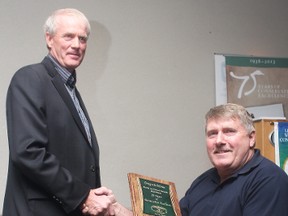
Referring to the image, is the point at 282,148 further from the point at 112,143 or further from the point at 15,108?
the point at 15,108

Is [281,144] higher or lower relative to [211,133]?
lower

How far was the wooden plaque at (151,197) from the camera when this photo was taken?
1.82 metres

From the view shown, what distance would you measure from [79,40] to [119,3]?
1216mm

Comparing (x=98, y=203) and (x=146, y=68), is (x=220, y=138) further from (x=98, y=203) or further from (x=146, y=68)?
(x=146, y=68)

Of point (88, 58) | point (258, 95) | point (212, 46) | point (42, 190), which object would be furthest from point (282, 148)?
point (42, 190)

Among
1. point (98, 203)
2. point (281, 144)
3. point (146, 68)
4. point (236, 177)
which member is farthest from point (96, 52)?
point (98, 203)

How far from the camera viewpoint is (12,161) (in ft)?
5.15

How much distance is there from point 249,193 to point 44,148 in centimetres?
78

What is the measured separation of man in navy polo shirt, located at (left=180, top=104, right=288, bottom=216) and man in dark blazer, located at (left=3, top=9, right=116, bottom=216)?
1.52ft

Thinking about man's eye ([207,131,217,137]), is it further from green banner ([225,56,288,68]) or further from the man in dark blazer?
green banner ([225,56,288,68])

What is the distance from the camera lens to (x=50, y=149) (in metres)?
1.62

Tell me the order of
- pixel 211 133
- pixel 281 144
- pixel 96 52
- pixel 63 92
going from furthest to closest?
pixel 96 52
pixel 281 144
pixel 211 133
pixel 63 92

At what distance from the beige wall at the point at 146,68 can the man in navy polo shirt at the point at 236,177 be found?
88 cm

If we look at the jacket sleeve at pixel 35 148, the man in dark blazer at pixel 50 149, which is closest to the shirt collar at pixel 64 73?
the man in dark blazer at pixel 50 149
